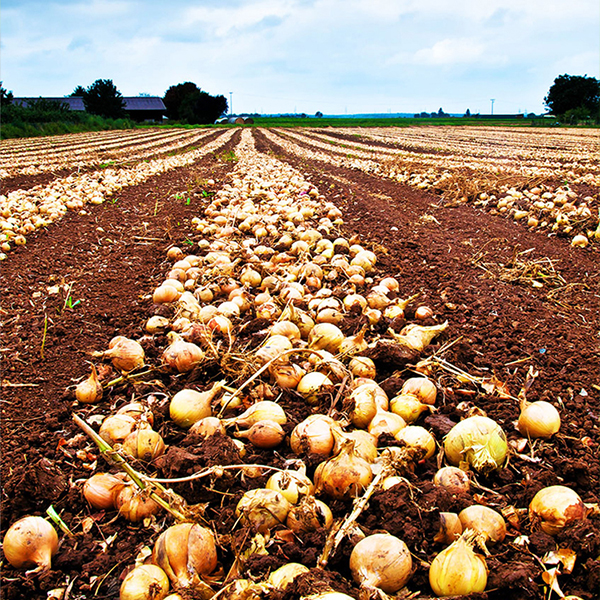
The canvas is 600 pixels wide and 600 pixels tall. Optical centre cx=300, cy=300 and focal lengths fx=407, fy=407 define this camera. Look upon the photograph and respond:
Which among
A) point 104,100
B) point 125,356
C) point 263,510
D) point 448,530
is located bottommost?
point 448,530

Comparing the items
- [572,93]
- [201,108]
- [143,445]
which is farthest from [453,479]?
[572,93]

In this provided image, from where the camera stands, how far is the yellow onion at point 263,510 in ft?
4.61

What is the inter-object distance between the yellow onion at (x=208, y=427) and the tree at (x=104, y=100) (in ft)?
188

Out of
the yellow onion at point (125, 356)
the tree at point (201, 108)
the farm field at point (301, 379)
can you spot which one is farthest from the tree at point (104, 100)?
the yellow onion at point (125, 356)

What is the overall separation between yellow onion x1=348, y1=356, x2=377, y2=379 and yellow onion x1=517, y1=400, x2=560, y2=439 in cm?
76

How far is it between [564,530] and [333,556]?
0.83 m

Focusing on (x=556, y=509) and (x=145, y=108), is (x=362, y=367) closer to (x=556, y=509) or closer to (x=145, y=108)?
(x=556, y=509)

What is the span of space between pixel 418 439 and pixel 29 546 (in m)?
1.52

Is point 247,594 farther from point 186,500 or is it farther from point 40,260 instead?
point 40,260

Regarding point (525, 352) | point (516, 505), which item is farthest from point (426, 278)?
point (516, 505)

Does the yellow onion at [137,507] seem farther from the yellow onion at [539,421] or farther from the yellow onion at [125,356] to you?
the yellow onion at [539,421]

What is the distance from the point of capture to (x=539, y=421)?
1897mm

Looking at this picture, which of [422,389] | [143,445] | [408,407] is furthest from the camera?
[422,389]

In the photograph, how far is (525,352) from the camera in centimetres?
261
